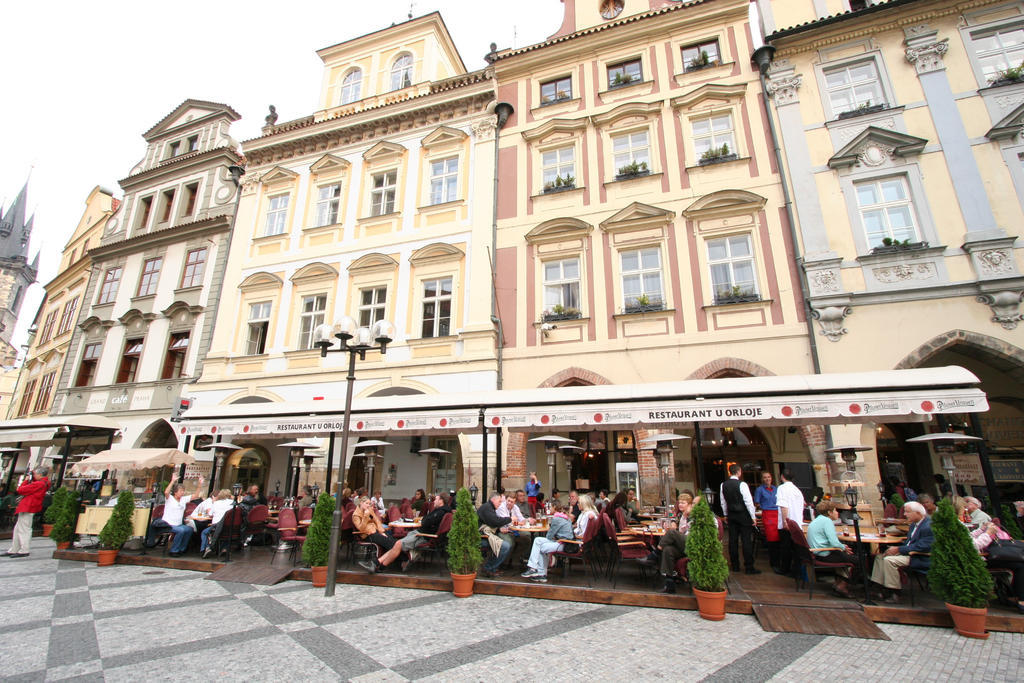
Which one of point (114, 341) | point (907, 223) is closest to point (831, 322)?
point (907, 223)

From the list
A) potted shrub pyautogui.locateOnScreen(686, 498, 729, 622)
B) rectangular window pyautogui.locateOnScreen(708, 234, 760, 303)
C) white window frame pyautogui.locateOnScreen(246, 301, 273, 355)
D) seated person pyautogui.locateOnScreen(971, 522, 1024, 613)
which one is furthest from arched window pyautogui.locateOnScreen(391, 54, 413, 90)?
seated person pyautogui.locateOnScreen(971, 522, 1024, 613)

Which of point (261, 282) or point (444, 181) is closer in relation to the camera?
point (444, 181)

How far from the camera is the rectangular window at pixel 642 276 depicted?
13398 mm

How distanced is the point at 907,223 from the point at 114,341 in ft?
91.0

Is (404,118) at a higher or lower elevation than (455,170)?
higher

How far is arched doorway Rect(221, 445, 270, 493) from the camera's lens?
17.4 m

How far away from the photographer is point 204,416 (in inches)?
442

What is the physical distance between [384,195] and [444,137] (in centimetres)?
297

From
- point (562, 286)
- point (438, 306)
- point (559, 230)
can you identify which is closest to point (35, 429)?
point (438, 306)

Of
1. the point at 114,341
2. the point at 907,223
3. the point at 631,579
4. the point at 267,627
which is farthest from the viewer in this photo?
the point at 114,341

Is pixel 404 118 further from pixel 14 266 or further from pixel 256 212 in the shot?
pixel 14 266

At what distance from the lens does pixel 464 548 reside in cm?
706

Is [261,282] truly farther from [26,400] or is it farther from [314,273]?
[26,400]

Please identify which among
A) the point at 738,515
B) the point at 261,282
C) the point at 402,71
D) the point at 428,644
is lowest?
the point at 428,644
